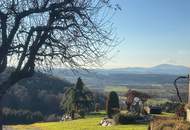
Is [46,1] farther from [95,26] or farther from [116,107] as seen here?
[116,107]

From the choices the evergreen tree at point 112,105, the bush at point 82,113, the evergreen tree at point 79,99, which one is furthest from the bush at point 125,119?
the evergreen tree at point 79,99

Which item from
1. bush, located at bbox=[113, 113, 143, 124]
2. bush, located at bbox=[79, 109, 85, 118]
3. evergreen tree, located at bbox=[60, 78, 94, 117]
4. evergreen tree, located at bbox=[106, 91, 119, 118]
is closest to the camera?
bush, located at bbox=[113, 113, 143, 124]

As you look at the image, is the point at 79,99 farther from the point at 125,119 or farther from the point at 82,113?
the point at 125,119

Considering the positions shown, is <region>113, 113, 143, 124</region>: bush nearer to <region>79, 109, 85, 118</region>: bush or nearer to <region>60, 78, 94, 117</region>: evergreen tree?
<region>79, 109, 85, 118</region>: bush

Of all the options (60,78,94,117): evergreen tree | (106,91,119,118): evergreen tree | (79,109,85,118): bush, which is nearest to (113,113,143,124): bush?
(106,91,119,118): evergreen tree

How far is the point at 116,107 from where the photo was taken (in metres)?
70.1

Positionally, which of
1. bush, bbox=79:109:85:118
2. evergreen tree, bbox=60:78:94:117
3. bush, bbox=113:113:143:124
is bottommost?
bush, bbox=113:113:143:124

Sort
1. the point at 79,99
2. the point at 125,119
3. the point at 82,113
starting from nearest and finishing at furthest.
Result: the point at 125,119, the point at 82,113, the point at 79,99

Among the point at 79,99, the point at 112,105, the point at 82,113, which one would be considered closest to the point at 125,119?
the point at 112,105

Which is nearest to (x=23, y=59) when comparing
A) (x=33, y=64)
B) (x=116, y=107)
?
(x=33, y=64)

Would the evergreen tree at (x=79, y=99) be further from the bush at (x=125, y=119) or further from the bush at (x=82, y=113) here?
the bush at (x=125, y=119)

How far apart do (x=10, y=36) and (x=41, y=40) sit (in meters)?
1.00

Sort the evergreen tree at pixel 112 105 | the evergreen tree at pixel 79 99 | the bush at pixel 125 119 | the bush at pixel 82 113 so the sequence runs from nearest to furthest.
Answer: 1. the bush at pixel 125 119
2. the evergreen tree at pixel 112 105
3. the bush at pixel 82 113
4. the evergreen tree at pixel 79 99

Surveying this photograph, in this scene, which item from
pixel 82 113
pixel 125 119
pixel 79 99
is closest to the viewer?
pixel 125 119
